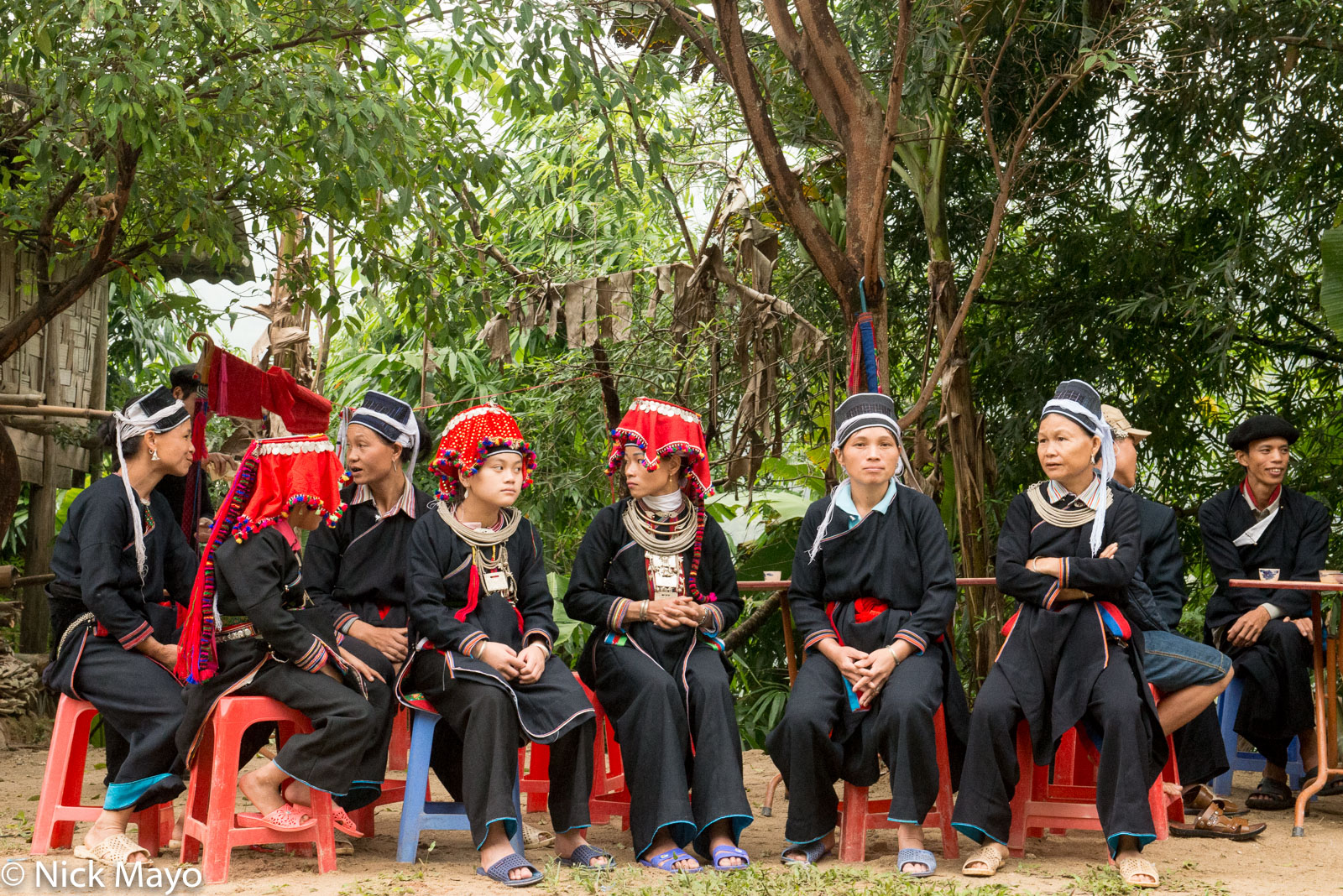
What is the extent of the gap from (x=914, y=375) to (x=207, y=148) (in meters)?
4.19

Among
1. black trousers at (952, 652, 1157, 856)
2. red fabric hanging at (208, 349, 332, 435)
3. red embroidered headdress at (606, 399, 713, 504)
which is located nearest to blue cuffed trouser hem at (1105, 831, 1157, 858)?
black trousers at (952, 652, 1157, 856)

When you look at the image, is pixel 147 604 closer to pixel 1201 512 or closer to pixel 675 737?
pixel 675 737

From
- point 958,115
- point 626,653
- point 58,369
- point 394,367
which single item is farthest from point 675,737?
point 394,367

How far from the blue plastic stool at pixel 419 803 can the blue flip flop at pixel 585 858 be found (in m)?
0.20

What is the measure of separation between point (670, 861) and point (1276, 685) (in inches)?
117

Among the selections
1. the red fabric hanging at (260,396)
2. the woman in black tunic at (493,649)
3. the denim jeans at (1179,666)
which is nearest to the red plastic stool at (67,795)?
the woman in black tunic at (493,649)

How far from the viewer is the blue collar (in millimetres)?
4371

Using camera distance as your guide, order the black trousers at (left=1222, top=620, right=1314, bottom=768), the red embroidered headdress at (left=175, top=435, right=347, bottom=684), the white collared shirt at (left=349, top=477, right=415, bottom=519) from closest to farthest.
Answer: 1. the red embroidered headdress at (left=175, top=435, right=347, bottom=684)
2. the white collared shirt at (left=349, top=477, right=415, bottom=519)
3. the black trousers at (left=1222, top=620, right=1314, bottom=768)

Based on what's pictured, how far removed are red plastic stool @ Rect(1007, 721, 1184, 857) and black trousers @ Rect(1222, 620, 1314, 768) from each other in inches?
41.1

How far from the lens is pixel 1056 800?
14.1 feet

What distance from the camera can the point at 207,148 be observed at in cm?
554

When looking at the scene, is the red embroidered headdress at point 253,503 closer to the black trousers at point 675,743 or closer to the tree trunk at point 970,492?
the black trousers at point 675,743

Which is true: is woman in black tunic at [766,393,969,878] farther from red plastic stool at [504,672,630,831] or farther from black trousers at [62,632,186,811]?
black trousers at [62,632,186,811]

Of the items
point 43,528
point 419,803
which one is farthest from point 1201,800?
point 43,528
